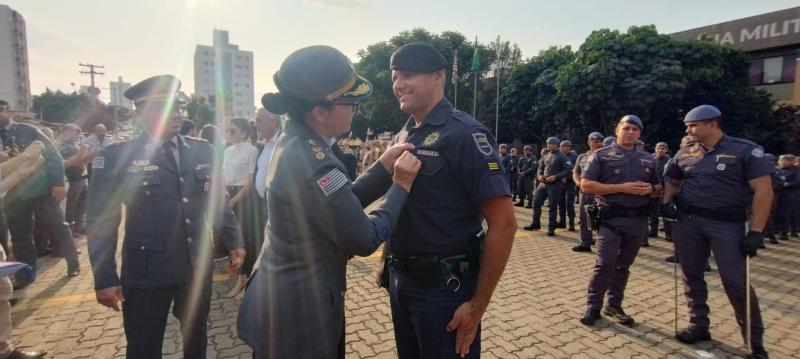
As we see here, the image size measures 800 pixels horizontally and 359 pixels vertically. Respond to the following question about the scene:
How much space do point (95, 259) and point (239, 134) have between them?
3.48m

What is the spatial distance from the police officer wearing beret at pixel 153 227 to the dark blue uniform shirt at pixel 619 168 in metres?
4.36

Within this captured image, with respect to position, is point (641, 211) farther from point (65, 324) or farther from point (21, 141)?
point (21, 141)

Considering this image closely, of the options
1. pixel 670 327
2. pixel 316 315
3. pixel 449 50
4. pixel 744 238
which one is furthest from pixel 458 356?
pixel 449 50

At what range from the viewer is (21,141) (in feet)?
18.0

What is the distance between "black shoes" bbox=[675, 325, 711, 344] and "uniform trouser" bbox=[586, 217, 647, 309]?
25.7 inches

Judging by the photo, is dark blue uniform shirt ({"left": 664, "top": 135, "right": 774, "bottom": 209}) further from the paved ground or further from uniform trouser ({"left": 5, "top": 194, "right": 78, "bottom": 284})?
uniform trouser ({"left": 5, "top": 194, "right": 78, "bottom": 284})

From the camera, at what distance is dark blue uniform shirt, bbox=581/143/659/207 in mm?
4734

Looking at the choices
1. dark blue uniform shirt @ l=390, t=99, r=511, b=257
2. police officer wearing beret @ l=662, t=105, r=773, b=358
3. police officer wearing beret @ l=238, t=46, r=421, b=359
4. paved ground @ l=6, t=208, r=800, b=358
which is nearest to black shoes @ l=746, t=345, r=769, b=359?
police officer wearing beret @ l=662, t=105, r=773, b=358

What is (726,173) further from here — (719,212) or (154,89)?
(154,89)

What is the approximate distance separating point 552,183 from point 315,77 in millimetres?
8727

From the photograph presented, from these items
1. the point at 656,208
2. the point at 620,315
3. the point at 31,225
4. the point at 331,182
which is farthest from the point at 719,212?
the point at 31,225

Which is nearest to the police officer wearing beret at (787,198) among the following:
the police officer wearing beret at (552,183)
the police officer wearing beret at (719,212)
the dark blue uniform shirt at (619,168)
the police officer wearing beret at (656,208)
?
the police officer wearing beret at (656,208)

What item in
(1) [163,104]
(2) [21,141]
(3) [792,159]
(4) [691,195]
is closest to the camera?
(1) [163,104]

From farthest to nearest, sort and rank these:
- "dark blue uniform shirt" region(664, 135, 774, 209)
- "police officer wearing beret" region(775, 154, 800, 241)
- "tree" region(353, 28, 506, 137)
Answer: "tree" region(353, 28, 506, 137) < "police officer wearing beret" region(775, 154, 800, 241) < "dark blue uniform shirt" region(664, 135, 774, 209)
